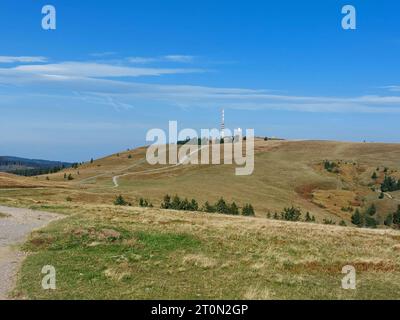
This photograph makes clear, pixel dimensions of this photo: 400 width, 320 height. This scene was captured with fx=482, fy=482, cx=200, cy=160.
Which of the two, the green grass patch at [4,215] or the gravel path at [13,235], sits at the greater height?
the green grass patch at [4,215]

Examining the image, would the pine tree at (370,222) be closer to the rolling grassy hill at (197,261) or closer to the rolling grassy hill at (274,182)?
the rolling grassy hill at (274,182)

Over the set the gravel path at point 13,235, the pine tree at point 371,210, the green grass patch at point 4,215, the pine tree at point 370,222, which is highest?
the green grass patch at point 4,215

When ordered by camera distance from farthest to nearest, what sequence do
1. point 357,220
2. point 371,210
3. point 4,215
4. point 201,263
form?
point 371,210
point 357,220
point 4,215
point 201,263

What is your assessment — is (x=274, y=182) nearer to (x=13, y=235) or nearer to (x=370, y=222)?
(x=370, y=222)

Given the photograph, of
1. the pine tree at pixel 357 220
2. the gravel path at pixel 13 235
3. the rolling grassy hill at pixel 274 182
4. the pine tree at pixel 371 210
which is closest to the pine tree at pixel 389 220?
the rolling grassy hill at pixel 274 182

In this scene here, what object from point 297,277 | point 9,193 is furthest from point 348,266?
point 9,193

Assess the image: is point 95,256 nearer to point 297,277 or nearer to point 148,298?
point 148,298

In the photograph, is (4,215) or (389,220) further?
(389,220)

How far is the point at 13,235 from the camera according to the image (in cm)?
3058

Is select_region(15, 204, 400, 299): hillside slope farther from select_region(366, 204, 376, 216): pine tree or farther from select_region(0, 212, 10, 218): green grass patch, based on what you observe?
select_region(366, 204, 376, 216): pine tree

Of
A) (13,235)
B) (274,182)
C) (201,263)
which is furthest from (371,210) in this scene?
(201,263)

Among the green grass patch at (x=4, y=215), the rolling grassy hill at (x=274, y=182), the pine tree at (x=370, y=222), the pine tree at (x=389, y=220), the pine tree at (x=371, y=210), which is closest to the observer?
the green grass patch at (x=4, y=215)

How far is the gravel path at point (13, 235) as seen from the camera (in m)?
19.4
